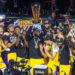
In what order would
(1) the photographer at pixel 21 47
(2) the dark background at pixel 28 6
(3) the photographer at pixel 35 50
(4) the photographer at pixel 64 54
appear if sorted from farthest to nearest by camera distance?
1. (2) the dark background at pixel 28 6
2. (1) the photographer at pixel 21 47
3. (3) the photographer at pixel 35 50
4. (4) the photographer at pixel 64 54

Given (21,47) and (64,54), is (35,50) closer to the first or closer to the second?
(21,47)

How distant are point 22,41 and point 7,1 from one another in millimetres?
7362

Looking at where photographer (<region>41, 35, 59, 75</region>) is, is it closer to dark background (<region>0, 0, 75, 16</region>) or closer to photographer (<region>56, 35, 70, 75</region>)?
photographer (<region>56, 35, 70, 75</region>)

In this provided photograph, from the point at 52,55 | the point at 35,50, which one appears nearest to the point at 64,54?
the point at 52,55

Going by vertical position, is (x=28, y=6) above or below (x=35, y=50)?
above

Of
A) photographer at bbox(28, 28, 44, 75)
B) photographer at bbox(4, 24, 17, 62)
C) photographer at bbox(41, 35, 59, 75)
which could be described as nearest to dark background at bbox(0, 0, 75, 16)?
photographer at bbox(4, 24, 17, 62)

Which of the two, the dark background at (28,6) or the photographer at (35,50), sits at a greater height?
the dark background at (28,6)

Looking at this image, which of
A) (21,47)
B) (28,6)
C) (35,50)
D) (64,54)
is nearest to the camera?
(64,54)

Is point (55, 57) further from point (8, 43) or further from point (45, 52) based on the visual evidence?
point (8, 43)

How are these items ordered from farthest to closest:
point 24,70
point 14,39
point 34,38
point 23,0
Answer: point 23,0 < point 14,39 < point 34,38 < point 24,70

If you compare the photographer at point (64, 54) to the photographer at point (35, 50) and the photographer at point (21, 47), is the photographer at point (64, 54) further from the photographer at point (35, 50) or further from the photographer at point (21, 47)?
the photographer at point (21, 47)

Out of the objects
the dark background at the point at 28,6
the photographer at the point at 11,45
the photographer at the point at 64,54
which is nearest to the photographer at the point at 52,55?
the photographer at the point at 64,54

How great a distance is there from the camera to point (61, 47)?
22.5ft

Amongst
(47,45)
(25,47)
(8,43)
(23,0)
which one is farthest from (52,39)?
(23,0)
